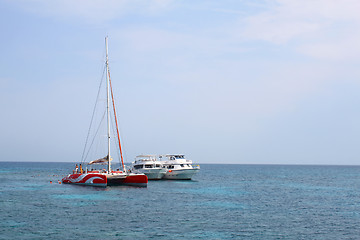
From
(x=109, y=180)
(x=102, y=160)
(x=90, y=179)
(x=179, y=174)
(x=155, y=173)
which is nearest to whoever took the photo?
(x=90, y=179)

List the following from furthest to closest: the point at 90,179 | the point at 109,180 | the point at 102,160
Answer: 1. the point at 109,180
2. the point at 102,160
3. the point at 90,179

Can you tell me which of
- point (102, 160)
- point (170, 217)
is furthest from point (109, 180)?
point (170, 217)

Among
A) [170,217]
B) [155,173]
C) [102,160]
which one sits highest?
[102,160]

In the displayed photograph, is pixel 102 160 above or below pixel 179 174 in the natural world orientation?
above

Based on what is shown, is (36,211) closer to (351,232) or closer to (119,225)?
(119,225)

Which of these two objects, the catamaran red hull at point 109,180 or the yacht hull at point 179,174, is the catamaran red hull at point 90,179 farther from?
the yacht hull at point 179,174

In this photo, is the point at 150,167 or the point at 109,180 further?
the point at 150,167

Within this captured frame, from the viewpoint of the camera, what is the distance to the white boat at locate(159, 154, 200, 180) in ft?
252

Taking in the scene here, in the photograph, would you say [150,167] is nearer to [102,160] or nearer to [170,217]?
[102,160]

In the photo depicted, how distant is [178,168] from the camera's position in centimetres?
7725

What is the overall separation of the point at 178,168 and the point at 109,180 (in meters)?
18.3

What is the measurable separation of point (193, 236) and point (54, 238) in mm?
9326

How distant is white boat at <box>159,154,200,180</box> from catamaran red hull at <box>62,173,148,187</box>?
16038mm

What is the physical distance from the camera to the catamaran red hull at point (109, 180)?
5778 cm
